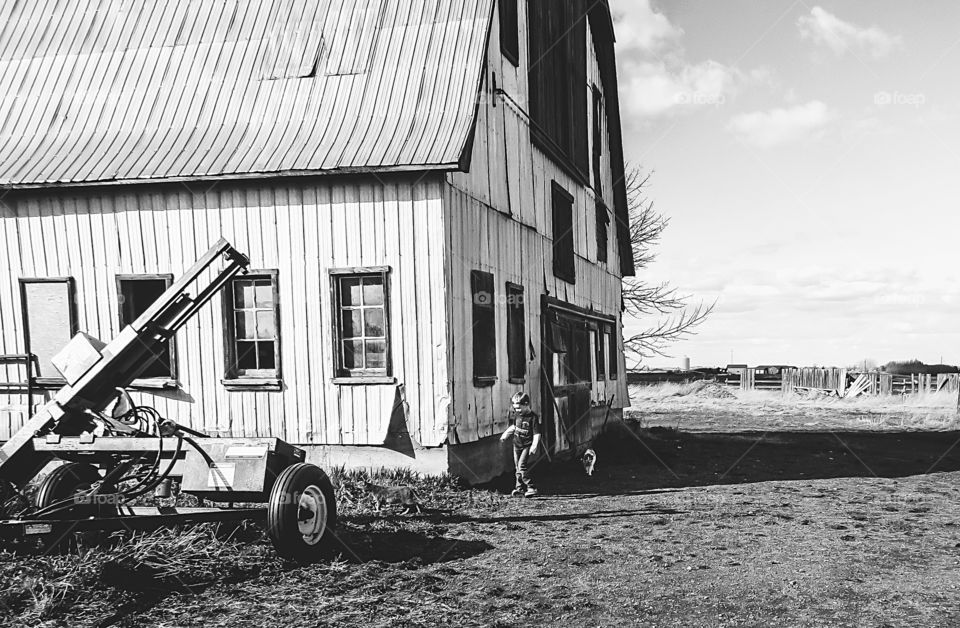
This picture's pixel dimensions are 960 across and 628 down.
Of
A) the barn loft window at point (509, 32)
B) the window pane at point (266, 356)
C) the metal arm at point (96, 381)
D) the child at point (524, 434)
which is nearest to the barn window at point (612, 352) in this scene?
the barn loft window at point (509, 32)

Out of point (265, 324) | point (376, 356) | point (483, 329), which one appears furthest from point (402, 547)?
point (483, 329)

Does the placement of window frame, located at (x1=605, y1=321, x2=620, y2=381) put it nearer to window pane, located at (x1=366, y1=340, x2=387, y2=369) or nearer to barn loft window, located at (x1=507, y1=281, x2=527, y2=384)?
barn loft window, located at (x1=507, y1=281, x2=527, y2=384)

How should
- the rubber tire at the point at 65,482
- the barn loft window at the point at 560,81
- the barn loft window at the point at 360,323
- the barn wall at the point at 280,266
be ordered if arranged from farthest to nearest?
the barn loft window at the point at 560,81, the barn loft window at the point at 360,323, the barn wall at the point at 280,266, the rubber tire at the point at 65,482

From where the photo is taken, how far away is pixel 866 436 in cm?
2180

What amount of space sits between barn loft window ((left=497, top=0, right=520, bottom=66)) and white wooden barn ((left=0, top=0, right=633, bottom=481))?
0.06 meters

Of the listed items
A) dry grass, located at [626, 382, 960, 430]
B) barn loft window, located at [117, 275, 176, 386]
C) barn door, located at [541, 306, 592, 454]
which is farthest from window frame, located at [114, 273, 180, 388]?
dry grass, located at [626, 382, 960, 430]

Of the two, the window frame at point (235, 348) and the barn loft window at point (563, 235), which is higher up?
the barn loft window at point (563, 235)

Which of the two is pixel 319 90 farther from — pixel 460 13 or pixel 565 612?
pixel 565 612

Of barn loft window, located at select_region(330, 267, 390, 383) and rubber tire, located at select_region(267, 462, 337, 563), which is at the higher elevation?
barn loft window, located at select_region(330, 267, 390, 383)

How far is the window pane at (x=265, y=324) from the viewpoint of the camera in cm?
1147

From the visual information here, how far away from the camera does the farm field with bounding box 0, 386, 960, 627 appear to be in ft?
19.2

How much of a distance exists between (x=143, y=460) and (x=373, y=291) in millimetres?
4484

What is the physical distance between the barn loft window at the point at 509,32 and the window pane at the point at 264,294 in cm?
510

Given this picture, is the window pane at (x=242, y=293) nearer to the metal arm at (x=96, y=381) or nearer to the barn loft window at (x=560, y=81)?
the metal arm at (x=96, y=381)
